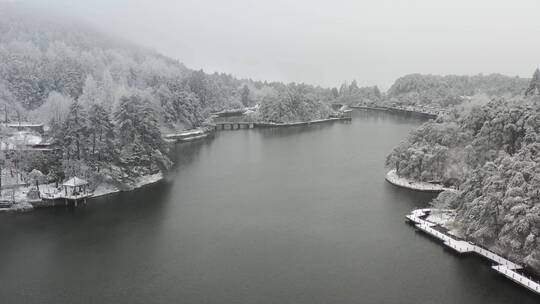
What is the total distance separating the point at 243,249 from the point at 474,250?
17.7m

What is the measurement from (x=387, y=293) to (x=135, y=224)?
24.0 metres

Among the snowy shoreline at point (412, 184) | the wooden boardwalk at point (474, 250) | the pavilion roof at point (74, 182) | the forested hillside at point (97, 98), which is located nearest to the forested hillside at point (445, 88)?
the forested hillside at point (97, 98)

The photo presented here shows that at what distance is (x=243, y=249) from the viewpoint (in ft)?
120

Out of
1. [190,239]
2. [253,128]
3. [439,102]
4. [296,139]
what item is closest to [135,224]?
[190,239]

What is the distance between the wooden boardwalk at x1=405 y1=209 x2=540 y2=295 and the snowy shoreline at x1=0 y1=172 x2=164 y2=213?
31375 mm

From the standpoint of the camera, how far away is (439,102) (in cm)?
15562

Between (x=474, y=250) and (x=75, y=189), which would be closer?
(x=474, y=250)

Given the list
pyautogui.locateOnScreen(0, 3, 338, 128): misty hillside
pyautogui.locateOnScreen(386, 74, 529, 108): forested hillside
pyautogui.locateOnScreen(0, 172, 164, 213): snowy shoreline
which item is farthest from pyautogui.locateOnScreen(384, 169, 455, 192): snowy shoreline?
pyautogui.locateOnScreen(386, 74, 529, 108): forested hillside

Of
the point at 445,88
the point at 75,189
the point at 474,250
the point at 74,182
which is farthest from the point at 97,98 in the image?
the point at 445,88

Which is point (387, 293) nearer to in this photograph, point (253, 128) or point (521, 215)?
point (521, 215)

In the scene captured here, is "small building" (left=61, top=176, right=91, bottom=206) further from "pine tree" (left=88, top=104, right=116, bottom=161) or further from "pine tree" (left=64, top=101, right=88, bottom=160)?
"pine tree" (left=88, top=104, right=116, bottom=161)

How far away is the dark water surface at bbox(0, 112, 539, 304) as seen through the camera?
30.1m

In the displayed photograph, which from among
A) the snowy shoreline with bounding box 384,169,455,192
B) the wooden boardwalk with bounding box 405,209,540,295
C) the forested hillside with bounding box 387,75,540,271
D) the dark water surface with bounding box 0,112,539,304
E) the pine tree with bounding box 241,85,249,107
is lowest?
the dark water surface with bounding box 0,112,539,304

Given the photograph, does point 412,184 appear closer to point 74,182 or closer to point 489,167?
point 489,167
